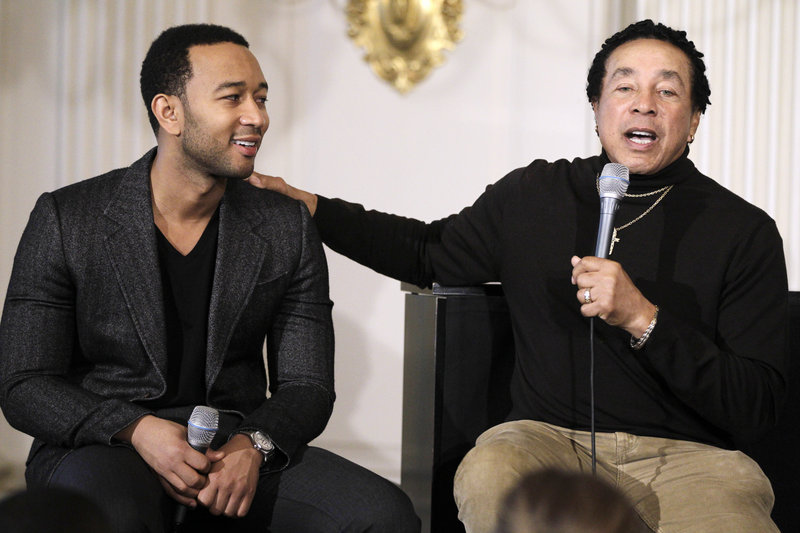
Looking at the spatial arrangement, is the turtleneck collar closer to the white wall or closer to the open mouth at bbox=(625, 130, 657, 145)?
the open mouth at bbox=(625, 130, 657, 145)

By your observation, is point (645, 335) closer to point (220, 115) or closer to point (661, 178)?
point (661, 178)

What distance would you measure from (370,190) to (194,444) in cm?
285

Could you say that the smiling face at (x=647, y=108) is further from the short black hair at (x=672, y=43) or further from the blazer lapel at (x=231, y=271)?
the blazer lapel at (x=231, y=271)

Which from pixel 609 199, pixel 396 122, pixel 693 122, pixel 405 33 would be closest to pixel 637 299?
pixel 609 199

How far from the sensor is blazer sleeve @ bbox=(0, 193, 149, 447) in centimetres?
218

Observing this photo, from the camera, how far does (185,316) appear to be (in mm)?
2389

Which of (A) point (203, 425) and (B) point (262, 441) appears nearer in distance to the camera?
(A) point (203, 425)

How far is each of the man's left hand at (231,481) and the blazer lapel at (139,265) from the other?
0.85 ft

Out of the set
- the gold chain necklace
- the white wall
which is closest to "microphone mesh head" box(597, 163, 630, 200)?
the gold chain necklace

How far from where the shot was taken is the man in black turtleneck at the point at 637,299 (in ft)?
7.40

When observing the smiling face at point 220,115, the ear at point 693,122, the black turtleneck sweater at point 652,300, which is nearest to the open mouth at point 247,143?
the smiling face at point 220,115

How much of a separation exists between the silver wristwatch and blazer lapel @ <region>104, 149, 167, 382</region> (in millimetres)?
250

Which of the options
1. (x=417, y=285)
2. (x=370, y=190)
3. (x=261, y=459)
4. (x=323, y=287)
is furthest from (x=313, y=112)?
(x=261, y=459)

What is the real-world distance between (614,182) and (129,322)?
1.14m
